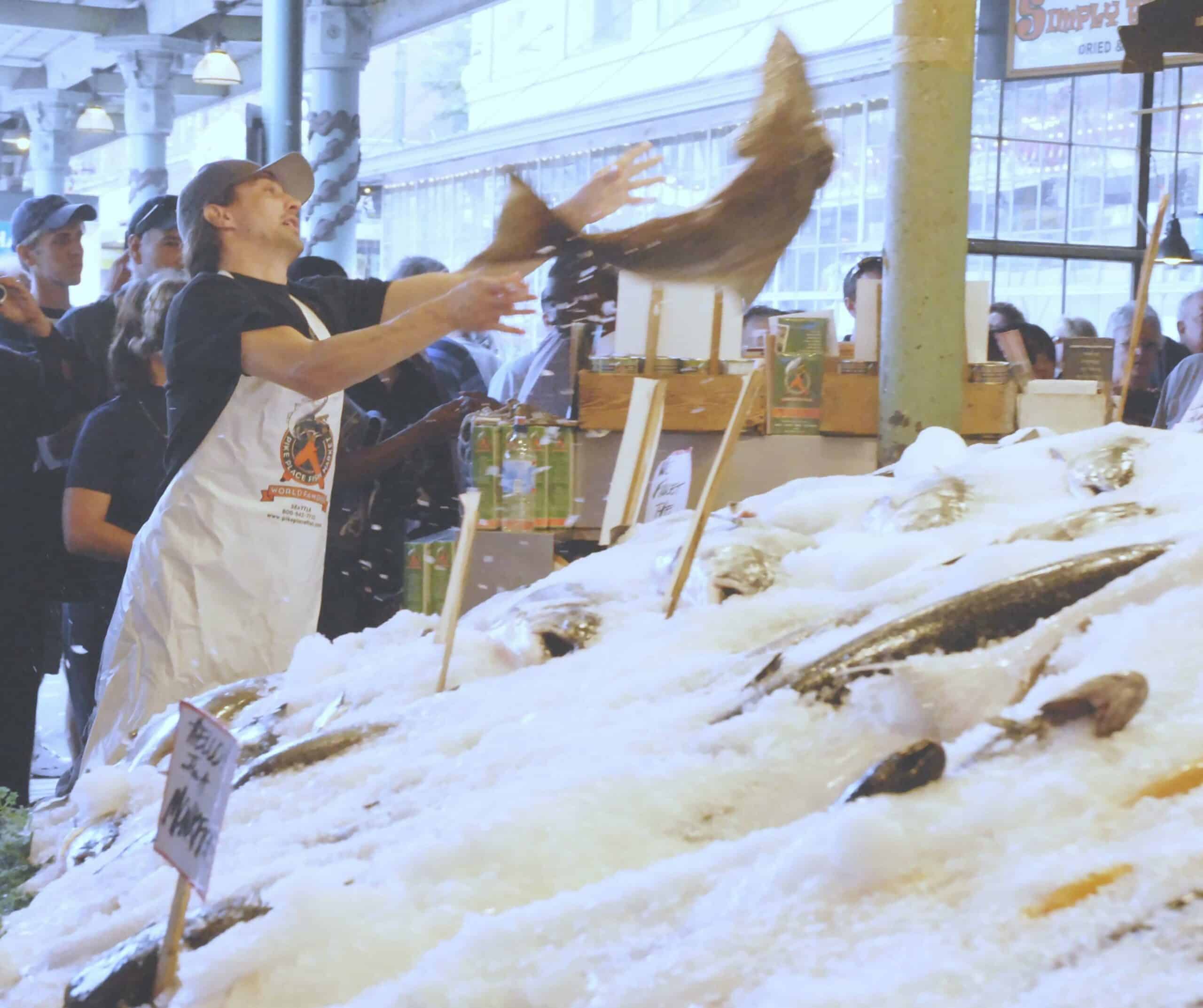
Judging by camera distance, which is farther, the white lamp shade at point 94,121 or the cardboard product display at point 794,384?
the white lamp shade at point 94,121

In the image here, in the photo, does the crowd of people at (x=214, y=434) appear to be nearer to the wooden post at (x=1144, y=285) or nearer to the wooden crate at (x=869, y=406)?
the wooden crate at (x=869, y=406)

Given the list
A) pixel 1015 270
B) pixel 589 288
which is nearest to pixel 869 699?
pixel 589 288

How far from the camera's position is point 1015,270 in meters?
9.94

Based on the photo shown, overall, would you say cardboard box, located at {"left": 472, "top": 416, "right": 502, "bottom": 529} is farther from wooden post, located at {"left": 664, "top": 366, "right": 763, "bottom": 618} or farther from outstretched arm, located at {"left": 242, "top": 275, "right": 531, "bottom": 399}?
wooden post, located at {"left": 664, "top": 366, "right": 763, "bottom": 618}

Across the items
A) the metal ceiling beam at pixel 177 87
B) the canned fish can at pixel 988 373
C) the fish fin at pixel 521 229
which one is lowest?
the canned fish can at pixel 988 373

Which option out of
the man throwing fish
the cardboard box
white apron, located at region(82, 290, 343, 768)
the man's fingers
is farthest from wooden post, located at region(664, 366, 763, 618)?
the cardboard box

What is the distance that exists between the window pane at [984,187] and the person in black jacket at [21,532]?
741 cm

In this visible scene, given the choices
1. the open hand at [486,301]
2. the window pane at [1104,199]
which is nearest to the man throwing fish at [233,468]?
the open hand at [486,301]

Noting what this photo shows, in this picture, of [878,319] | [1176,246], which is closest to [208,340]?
[878,319]

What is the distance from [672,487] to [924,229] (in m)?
1.15

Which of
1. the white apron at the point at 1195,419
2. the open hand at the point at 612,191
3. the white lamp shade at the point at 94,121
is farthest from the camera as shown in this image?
the white lamp shade at the point at 94,121

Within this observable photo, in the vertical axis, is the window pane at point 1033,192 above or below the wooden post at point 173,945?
above

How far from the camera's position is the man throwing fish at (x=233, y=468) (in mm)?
2469

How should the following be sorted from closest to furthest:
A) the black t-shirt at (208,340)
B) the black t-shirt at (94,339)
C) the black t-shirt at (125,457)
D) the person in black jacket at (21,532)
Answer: the black t-shirt at (208,340)
the black t-shirt at (125,457)
the person in black jacket at (21,532)
the black t-shirt at (94,339)
